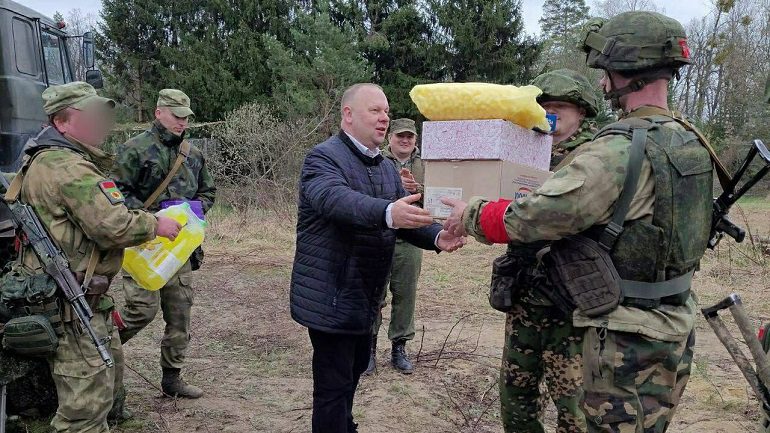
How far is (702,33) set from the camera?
2948 cm

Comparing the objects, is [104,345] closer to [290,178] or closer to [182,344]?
[182,344]

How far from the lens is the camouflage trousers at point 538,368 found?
272 cm

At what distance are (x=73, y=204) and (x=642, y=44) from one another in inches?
98.3

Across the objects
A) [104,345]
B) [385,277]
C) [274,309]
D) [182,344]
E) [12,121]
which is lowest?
[274,309]

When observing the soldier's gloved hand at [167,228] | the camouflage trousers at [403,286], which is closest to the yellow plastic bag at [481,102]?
the soldier's gloved hand at [167,228]

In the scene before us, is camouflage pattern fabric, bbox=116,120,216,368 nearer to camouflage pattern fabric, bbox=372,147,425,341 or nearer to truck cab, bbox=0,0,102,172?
camouflage pattern fabric, bbox=372,147,425,341

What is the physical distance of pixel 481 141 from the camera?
8.04ft

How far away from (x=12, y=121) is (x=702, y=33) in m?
32.0

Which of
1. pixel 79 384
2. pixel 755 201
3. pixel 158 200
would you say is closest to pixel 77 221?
pixel 79 384

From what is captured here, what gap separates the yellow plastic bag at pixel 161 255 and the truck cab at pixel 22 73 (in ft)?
8.18

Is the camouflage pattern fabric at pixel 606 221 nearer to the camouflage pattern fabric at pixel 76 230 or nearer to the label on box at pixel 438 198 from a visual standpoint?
the label on box at pixel 438 198

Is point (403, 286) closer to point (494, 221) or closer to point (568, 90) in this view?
point (568, 90)

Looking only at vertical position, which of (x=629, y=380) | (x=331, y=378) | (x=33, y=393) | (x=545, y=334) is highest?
(x=629, y=380)

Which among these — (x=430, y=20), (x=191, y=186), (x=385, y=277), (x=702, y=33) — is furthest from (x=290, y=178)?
(x=702, y=33)
